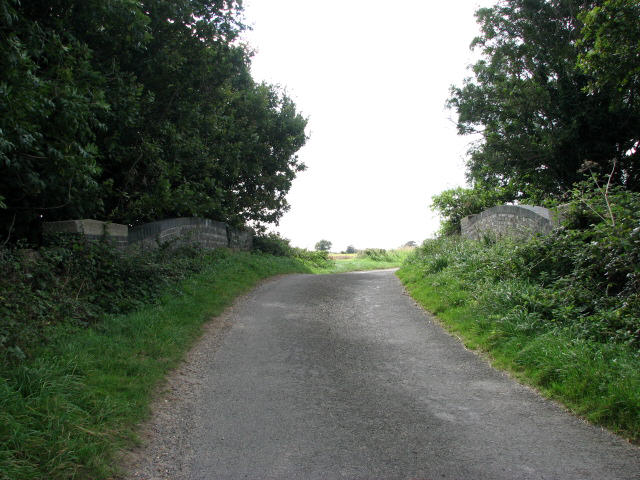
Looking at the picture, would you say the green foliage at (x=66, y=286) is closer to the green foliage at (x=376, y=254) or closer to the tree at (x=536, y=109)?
the tree at (x=536, y=109)

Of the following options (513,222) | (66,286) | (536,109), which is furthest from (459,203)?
(66,286)

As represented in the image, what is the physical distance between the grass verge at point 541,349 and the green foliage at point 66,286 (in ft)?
17.7

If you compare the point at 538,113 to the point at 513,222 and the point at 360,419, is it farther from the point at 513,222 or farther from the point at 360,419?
the point at 360,419

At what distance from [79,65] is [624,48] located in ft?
38.6

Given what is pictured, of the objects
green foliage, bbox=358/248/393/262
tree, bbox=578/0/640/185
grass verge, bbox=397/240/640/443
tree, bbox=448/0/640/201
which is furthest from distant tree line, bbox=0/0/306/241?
green foliage, bbox=358/248/393/262

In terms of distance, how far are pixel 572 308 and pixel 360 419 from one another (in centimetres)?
362

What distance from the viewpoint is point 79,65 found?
7641 mm

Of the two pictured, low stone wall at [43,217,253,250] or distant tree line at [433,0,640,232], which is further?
distant tree line at [433,0,640,232]

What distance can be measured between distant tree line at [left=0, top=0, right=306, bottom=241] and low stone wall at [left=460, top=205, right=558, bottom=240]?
7891 mm

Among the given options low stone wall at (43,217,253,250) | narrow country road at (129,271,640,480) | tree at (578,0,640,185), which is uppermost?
tree at (578,0,640,185)

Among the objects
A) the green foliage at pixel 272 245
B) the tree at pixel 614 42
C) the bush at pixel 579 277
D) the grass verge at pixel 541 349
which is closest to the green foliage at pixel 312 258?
the green foliage at pixel 272 245

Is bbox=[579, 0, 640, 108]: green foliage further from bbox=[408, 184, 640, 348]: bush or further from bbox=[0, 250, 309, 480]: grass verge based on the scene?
bbox=[0, 250, 309, 480]: grass verge

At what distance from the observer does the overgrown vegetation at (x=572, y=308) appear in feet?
14.4

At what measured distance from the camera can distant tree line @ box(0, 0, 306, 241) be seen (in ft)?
21.3
